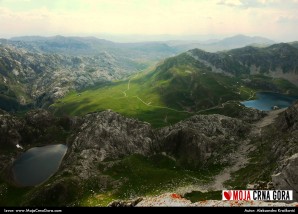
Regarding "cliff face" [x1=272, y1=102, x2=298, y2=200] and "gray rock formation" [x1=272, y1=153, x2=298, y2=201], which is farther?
"cliff face" [x1=272, y1=102, x2=298, y2=200]

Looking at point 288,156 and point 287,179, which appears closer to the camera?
point 287,179

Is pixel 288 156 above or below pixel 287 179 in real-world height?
below

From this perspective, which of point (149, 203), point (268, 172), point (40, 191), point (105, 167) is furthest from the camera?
point (105, 167)

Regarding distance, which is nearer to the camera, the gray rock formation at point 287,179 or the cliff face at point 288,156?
the gray rock formation at point 287,179

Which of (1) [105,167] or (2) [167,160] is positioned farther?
(2) [167,160]

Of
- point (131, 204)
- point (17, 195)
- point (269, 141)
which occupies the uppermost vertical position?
point (131, 204)

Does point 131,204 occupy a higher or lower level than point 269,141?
higher

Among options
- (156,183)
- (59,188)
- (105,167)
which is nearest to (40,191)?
(59,188)

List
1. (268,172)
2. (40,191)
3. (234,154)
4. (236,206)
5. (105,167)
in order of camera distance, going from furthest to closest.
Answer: (234,154) < (105,167) < (40,191) < (268,172) < (236,206)

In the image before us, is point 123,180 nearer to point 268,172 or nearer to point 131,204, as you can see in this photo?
point 268,172

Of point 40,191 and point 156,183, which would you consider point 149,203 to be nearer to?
point 156,183
